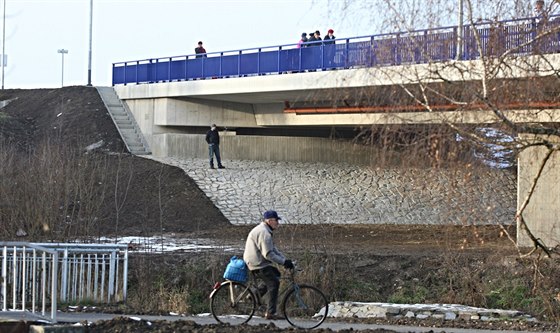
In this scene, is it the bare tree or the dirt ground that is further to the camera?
the dirt ground

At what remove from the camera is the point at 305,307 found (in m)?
15.7

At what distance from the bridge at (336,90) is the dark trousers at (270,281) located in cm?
260

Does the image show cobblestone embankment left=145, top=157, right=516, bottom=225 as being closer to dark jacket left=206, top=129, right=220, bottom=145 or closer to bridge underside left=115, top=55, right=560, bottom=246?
dark jacket left=206, top=129, right=220, bottom=145

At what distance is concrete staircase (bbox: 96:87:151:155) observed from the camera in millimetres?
43675

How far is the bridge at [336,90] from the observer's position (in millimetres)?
13594

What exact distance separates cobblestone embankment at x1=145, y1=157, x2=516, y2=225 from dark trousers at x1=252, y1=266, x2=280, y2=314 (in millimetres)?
15732

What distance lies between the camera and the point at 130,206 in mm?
34656

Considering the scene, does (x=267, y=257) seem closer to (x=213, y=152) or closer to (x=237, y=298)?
(x=237, y=298)

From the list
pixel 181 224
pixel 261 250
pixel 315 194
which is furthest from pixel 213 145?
pixel 261 250

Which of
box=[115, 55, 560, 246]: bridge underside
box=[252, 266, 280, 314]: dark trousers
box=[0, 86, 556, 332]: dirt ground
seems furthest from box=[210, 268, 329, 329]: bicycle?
box=[115, 55, 560, 246]: bridge underside

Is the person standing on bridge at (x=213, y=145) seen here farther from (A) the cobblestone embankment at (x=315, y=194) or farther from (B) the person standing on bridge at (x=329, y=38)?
(B) the person standing on bridge at (x=329, y=38)

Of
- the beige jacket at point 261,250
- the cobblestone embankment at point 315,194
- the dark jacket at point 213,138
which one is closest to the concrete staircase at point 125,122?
the cobblestone embankment at point 315,194

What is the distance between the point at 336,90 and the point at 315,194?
15.2 meters

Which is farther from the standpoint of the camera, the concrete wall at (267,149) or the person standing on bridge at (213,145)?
the concrete wall at (267,149)
